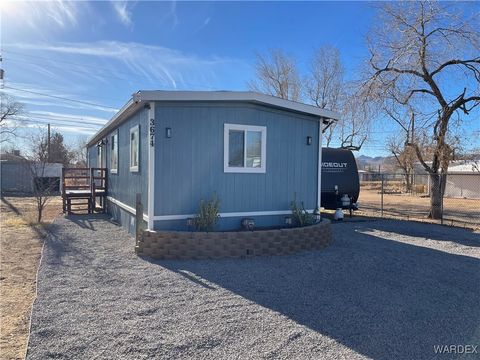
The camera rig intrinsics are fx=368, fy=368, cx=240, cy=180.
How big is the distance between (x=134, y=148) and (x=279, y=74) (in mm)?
16938

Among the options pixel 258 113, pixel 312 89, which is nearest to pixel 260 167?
pixel 258 113

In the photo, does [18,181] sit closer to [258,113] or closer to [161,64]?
[161,64]

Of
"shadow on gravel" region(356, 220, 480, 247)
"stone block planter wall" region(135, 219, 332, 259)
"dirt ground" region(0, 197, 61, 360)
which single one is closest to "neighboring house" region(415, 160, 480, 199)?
"shadow on gravel" region(356, 220, 480, 247)

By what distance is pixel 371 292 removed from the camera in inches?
177

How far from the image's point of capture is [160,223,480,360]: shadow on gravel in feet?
10.8

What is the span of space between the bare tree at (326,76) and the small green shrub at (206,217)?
56.6ft

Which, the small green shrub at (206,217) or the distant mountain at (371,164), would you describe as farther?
the distant mountain at (371,164)

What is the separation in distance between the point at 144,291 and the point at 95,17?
27.3ft

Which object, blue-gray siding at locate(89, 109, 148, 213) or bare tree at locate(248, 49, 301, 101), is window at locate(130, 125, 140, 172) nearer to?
blue-gray siding at locate(89, 109, 148, 213)

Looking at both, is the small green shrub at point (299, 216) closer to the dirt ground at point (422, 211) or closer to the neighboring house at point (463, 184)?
the dirt ground at point (422, 211)

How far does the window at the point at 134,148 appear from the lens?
7.75 m

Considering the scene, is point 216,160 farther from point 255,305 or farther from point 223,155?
point 255,305

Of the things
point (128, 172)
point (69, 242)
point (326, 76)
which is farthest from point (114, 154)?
point (326, 76)

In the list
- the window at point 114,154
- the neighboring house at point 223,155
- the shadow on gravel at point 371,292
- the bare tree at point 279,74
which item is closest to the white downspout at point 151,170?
the neighboring house at point 223,155
